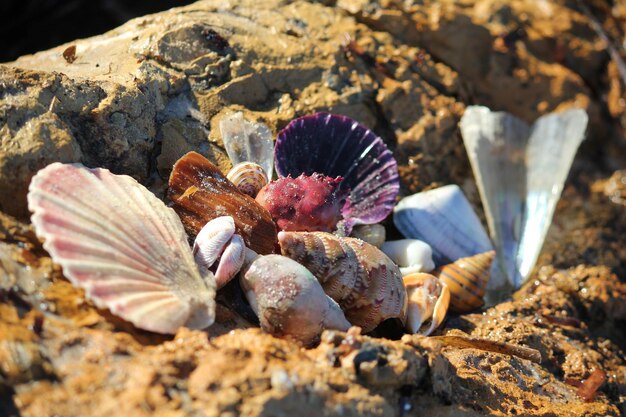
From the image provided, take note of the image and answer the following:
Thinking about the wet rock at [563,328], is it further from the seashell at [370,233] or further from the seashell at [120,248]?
the seashell at [120,248]

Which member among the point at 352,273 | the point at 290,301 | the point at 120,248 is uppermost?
the point at 120,248

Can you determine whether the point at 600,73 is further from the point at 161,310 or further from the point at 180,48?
the point at 161,310

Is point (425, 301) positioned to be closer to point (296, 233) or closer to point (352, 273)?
point (352, 273)

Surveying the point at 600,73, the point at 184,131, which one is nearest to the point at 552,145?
the point at 600,73

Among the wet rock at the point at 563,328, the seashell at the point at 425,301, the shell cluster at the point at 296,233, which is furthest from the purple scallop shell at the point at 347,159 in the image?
the wet rock at the point at 563,328

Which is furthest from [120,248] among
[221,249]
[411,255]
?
[411,255]

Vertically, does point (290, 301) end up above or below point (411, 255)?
above
